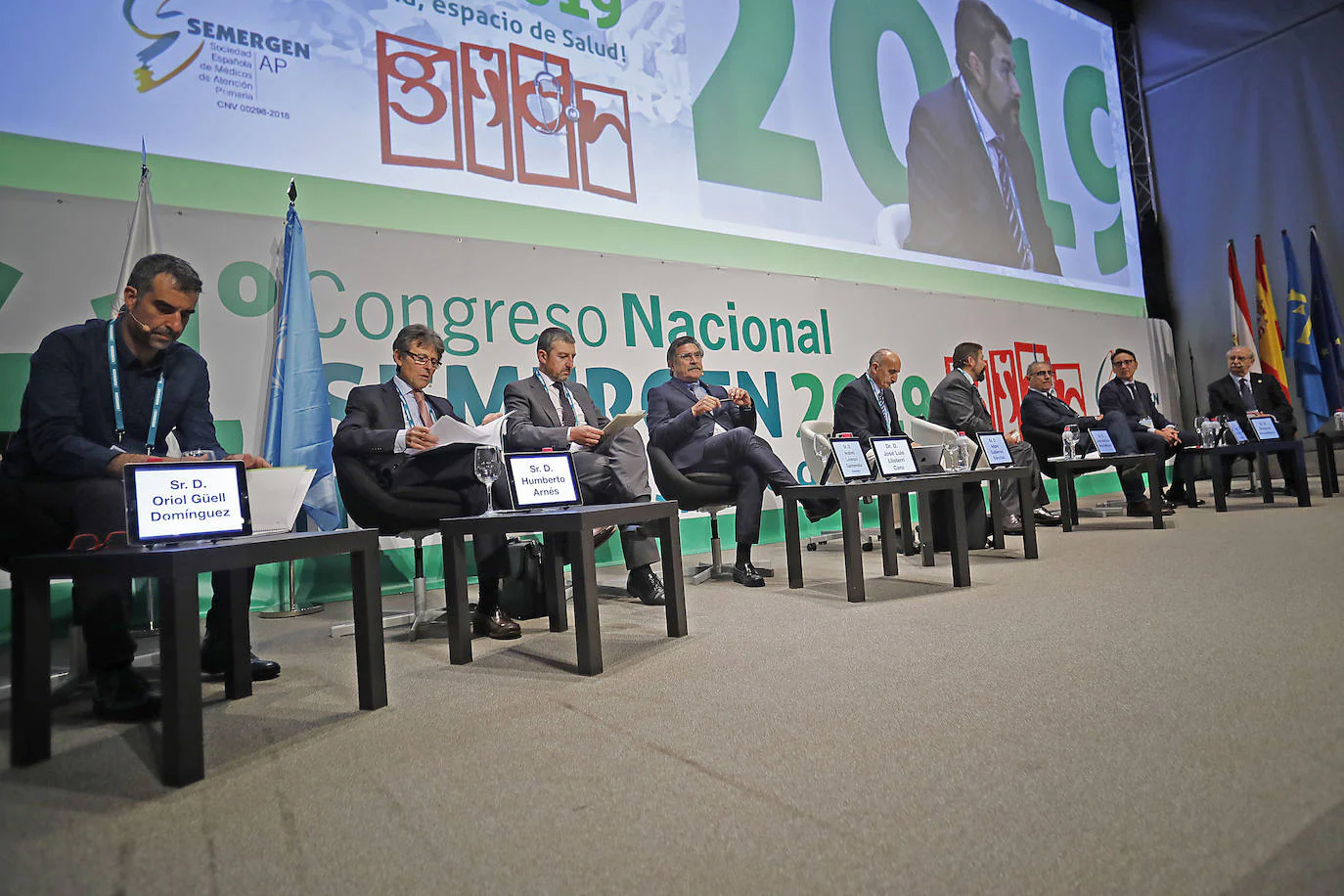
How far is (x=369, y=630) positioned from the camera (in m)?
1.82

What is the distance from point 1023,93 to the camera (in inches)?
282

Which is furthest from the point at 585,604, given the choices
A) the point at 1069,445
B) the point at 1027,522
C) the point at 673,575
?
the point at 1069,445

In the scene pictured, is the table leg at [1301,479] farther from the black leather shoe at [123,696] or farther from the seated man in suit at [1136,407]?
the black leather shoe at [123,696]

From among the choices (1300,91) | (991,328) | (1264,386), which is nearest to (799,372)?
(991,328)

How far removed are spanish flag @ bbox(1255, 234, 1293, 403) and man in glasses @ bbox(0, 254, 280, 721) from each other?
342 inches

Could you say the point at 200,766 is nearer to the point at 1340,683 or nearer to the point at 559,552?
the point at 559,552

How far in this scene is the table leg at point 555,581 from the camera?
263 centimetres

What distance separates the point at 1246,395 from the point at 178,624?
6.87 metres

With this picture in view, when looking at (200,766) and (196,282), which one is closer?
(200,766)

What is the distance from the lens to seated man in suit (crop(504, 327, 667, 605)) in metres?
3.15

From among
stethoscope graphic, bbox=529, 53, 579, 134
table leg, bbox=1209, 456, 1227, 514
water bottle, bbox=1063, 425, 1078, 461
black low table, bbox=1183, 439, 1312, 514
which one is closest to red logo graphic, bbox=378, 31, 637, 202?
stethoscope graphic, bbox=529, 53, 579, 134

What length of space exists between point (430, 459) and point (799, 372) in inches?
126

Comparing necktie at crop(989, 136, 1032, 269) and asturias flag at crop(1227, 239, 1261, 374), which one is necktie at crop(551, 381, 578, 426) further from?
asturias flag at crop(1227, 239, 1261, 374)

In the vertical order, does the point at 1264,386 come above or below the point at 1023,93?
below
